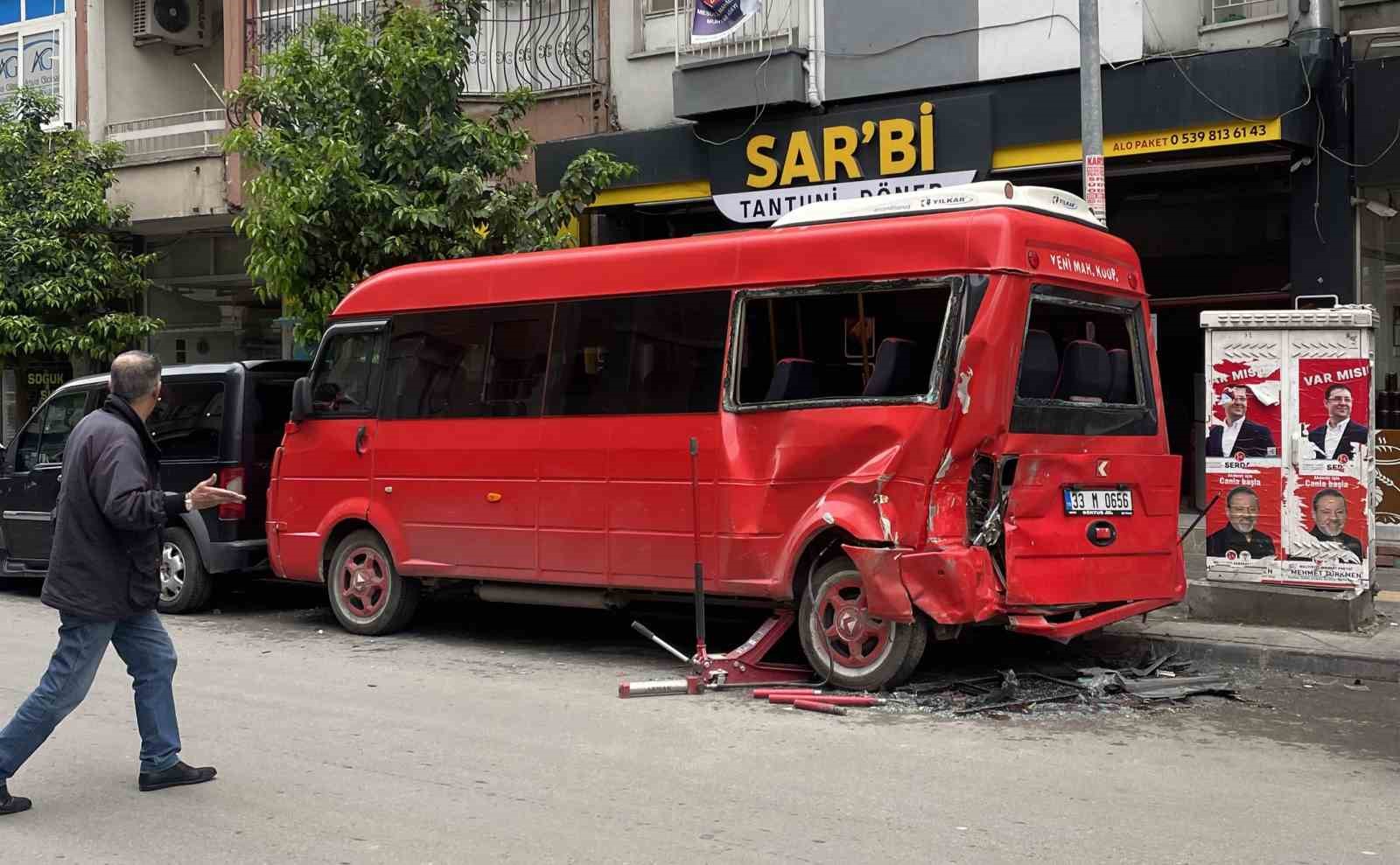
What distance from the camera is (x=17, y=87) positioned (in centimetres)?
1912

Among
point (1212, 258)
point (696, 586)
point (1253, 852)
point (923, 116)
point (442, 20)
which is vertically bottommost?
point (1253, 852)

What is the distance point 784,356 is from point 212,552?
17.6 feet

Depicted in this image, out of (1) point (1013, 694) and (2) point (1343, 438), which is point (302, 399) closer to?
(1) point (1013, 694)

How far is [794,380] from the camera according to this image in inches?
336

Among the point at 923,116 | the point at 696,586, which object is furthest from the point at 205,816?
the point at 923,116

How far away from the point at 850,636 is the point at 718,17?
8617 millimetres

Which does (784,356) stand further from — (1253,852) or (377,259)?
(377,259)

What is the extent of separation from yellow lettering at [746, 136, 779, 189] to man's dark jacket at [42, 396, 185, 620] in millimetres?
9357

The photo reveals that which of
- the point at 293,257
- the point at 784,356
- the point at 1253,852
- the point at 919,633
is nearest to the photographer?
the point at 1253,852

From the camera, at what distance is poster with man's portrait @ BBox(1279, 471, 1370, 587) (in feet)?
31.3

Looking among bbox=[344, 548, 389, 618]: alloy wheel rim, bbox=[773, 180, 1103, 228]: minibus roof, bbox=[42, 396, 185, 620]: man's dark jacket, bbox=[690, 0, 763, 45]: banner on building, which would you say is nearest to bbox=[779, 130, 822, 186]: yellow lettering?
bbox=[690, 0, 763, 45]: banner on building

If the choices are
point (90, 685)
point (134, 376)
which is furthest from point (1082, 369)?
point (90, 685)

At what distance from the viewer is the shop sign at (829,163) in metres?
13.7

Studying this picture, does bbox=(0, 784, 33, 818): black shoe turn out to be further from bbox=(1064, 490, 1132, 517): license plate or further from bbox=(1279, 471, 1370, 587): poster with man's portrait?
bbox=(1279, 471, 1370, 587): poster with man's portrait
